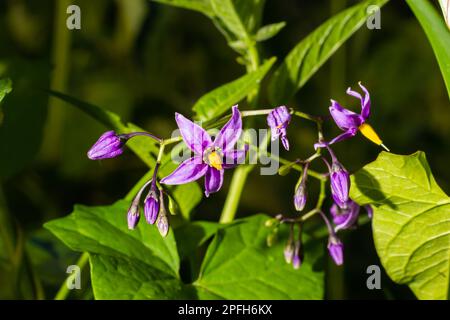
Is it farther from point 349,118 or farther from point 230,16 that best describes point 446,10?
point 230,16

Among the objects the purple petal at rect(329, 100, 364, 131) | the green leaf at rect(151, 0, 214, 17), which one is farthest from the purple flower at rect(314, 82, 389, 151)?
the green leaf at rect(151, 0, 214, 17)

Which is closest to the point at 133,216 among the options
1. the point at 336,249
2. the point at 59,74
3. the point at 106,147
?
the point at 106,147

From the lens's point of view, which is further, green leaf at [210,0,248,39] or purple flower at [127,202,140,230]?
green leaf at [210,0,248,39]

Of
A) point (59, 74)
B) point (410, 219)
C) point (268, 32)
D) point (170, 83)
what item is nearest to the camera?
point (410, 219)

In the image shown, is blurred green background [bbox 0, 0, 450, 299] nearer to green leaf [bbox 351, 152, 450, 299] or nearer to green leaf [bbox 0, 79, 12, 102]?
green leaf [bbox 351, 152, 450, 299]

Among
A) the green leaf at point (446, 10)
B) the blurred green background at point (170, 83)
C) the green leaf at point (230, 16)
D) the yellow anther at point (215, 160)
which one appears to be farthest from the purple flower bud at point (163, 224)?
the blurred green background at point (170, 83)

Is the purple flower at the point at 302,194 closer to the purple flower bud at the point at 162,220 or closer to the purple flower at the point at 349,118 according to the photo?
the purple flower at the point at 349,118

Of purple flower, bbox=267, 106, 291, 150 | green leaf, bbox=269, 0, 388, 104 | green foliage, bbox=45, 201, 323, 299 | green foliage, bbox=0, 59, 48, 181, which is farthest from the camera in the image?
green foliage, bbox=0, 59, 48, 181
